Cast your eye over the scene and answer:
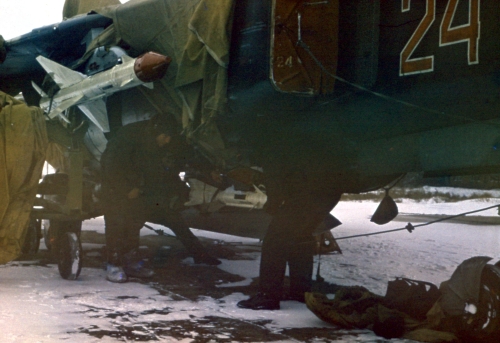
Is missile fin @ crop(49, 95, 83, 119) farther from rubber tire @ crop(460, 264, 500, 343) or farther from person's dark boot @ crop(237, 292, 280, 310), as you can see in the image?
rubber tire @ crop(460, 264, 500, 343)

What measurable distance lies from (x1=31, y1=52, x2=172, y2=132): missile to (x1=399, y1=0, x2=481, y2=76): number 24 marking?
227 cm

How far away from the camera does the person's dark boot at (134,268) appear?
533 centimetres

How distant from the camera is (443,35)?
3.19 metres

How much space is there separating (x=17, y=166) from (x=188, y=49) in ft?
6.30

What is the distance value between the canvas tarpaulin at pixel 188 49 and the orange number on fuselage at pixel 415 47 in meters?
1.35

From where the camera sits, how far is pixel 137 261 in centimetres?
548

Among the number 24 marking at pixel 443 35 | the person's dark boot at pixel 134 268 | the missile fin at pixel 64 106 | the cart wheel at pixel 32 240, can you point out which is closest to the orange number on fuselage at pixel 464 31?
the number 24 marking at pixel 443 35

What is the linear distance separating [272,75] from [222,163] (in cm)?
197

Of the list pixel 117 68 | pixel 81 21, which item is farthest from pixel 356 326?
pixel 81 21

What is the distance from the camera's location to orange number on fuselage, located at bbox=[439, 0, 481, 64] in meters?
3.04

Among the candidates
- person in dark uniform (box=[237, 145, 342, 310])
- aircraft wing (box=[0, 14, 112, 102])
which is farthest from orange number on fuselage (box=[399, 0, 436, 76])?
aircraft wing (box=[0, 14, 112, 102])

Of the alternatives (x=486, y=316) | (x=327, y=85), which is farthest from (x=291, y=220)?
(x=486, y=316)

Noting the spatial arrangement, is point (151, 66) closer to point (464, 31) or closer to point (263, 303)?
point (263, 303)

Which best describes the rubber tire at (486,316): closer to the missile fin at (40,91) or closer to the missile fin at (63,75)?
the missile fin at (63,75)
